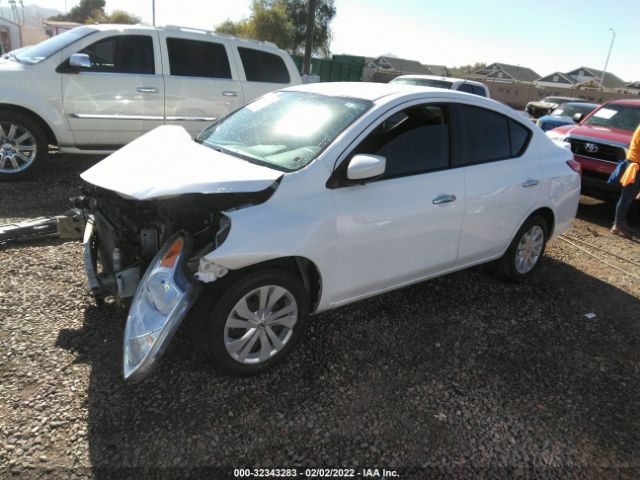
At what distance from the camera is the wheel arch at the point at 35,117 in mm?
5809

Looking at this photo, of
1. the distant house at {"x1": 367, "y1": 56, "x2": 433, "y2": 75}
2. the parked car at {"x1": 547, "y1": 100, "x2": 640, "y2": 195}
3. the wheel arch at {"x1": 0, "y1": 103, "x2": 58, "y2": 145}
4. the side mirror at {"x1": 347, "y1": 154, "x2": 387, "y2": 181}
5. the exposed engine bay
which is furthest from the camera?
the distant house at {"x1": 367, "y1": 56, "x2": 433, "y2": 75}

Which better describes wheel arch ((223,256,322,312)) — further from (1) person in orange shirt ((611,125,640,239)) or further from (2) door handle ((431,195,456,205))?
(1) person in orange shirt ((611,125,640,239))

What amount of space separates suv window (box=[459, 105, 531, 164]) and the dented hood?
1.68 meters

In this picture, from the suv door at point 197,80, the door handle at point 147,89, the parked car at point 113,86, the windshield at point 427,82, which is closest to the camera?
the parked car at point 113,86

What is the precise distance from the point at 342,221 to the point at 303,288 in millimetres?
467

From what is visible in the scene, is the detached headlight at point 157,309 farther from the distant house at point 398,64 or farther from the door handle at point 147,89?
the distant house at point 398,64

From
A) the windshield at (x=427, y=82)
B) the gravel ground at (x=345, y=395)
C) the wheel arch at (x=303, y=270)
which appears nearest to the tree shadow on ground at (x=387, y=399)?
the gravel ground at (x=345, y=395)

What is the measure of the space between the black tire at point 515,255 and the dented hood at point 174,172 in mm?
2499

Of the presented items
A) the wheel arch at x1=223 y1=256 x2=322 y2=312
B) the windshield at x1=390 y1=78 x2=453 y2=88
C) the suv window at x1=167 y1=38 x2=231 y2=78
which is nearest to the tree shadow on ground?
the wheel arch at x1=223 y1=256 x2=322 y2=312

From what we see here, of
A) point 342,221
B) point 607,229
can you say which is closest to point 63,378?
point 342,221

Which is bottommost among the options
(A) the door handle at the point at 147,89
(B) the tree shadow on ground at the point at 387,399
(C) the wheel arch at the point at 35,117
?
(B) the tree shadow on ground at the point at 387,399

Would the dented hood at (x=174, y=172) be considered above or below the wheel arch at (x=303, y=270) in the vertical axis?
above

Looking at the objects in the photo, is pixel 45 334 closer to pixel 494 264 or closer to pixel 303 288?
pixel 303 288

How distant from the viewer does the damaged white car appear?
103 inches
